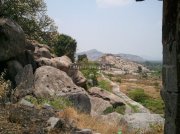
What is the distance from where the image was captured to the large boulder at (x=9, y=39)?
19.9m

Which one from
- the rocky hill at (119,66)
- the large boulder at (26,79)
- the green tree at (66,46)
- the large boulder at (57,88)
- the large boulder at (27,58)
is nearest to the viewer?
the large boulder at (57,88)

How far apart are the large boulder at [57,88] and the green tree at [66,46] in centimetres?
2943

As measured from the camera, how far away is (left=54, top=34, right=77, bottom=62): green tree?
50.1m

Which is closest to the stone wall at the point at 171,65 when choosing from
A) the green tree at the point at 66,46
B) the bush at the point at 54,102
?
the bush at the point at 54,102

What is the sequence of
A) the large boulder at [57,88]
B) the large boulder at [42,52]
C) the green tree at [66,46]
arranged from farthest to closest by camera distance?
the green tree at [66,46]
the large boulder at [42,52]
the large boulder at [57,88]

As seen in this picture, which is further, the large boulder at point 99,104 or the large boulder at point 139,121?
the large boulder at point 99,104

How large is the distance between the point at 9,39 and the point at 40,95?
4.60 meters

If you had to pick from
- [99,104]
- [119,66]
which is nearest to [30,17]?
[99,104]

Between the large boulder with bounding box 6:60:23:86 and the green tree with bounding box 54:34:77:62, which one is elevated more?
the green tree with bounding box 54:34:77:62

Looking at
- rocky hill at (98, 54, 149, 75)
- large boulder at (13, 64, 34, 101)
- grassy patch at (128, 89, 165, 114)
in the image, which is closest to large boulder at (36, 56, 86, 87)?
large boulder at (13, 64, 34, 101)

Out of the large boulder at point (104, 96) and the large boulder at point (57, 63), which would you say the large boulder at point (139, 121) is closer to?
the large boulder at point (57, 63)

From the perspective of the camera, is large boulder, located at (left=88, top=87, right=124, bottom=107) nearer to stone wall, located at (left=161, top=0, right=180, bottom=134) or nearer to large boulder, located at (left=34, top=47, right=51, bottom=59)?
large boulder, located at (left=34, top=47, right=51, bottom=59)

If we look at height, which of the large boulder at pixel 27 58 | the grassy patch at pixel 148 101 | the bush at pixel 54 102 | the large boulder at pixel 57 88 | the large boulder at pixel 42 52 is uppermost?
the large boulder at pixel 42 52

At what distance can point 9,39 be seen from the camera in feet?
65.7
